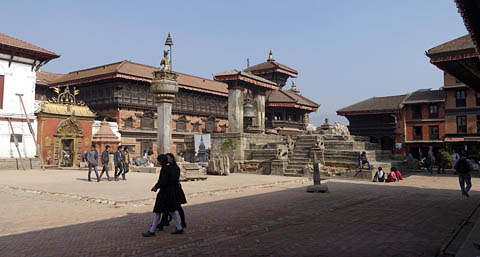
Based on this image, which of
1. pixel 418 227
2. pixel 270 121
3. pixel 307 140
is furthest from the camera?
pixel 270 121

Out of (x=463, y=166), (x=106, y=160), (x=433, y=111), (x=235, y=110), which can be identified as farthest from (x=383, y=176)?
(x=433, y=111)

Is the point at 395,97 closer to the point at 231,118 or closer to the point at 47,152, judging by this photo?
the point at 231,118

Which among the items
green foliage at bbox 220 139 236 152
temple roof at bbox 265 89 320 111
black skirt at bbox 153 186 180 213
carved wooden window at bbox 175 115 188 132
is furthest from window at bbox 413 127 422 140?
black skirt at bbox 153 186 180 213

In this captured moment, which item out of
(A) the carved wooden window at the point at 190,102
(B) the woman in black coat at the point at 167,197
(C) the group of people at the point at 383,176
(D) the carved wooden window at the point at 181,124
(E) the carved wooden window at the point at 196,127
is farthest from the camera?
(E) the carved wooden window at the point at 196,127

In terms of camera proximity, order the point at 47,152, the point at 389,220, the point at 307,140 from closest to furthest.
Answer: the point at 389,220
the point at 307,140
the point at 47,152

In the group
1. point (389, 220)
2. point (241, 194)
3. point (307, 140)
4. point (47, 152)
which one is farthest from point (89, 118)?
point (389, 220)

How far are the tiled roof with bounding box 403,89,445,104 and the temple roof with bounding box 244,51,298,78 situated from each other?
1515cm

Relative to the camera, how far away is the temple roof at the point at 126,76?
1296 inches

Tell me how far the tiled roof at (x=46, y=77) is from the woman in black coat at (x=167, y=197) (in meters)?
33.6

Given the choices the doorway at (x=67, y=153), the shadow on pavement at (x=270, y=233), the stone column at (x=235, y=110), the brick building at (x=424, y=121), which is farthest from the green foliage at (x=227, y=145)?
the brick building at (x=424, y=121)

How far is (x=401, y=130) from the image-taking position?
1590 inches

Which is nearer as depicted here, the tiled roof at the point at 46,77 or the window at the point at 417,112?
the tiled roof at the point at 46,77

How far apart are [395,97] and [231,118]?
2650 cm

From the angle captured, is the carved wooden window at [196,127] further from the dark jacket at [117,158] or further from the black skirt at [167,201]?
the black skirt at [167,201]
